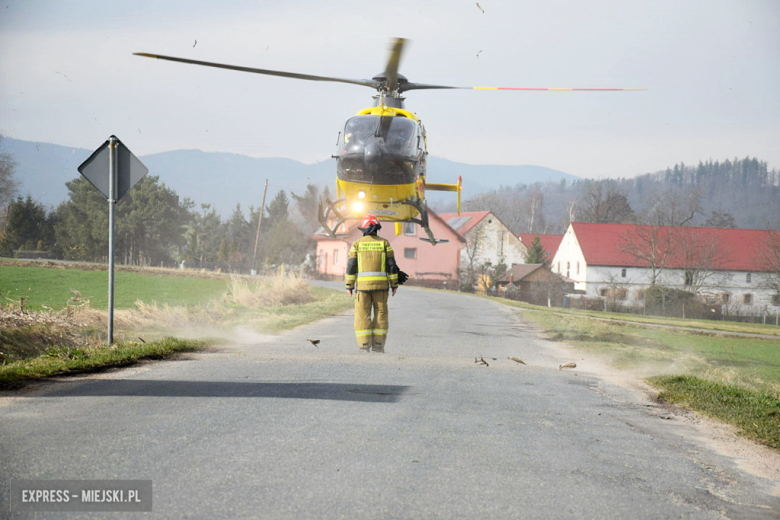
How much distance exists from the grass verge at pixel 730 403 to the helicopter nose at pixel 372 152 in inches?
294

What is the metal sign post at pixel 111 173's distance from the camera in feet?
38.5

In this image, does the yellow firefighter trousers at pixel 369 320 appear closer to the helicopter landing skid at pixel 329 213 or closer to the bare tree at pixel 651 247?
the helicopter landing skid at pixel 329 213

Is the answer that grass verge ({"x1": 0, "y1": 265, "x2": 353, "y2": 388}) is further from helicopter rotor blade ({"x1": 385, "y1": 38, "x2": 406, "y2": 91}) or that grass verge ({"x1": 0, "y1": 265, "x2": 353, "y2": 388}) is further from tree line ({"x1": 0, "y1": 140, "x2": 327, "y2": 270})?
helicopter rotor blade ({"x1": 385, "y1": 38, "x2": 406, "y2": 91})

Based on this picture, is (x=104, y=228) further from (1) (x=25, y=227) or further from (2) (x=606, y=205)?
(2) (x=606, y=205)

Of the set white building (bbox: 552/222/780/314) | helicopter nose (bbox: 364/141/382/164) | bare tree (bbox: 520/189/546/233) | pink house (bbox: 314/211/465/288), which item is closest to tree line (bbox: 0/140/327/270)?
pink house (bbox: 314/211/465/288)

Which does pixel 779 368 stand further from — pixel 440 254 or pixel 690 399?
pixel 440 254

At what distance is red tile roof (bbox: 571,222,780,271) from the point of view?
63.4 metres

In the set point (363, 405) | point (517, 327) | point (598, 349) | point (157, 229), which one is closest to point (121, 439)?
point (363, 405)

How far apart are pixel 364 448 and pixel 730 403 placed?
607 centimetres

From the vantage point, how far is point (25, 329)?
11.8 meters

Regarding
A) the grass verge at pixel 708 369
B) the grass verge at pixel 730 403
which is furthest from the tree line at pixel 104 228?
the grass verge at pixel 730 403

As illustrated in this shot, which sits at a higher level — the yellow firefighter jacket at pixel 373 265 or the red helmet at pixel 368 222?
the red helmet at pixel 368 222

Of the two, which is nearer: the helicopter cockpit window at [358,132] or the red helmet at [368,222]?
the red helmet at [368,222]

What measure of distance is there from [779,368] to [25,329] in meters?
20.0
